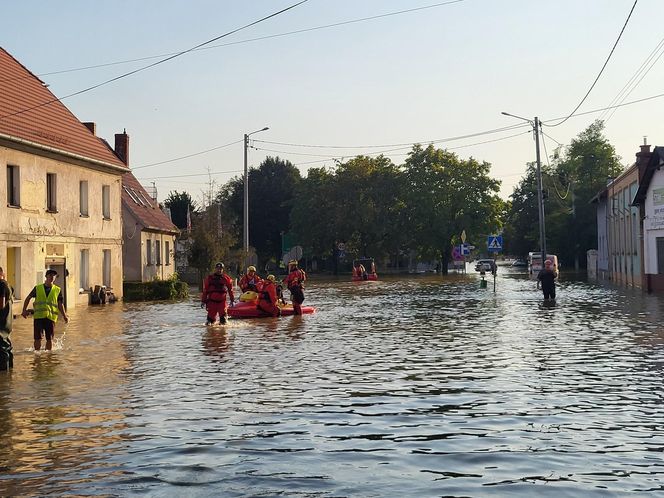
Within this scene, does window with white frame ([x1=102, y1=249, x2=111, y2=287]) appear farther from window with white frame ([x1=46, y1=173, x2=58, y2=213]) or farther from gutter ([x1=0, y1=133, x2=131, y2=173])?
window with white frame ([x1=46, y1=173, x2=58, y2=213])

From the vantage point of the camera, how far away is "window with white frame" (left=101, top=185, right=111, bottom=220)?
139ft

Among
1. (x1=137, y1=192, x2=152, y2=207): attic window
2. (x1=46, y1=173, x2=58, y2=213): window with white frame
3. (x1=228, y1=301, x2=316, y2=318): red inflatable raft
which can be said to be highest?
(x1=137, y1=192, x2=152, y2=207): attic window

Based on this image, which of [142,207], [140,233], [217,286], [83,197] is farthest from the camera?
[142,207]

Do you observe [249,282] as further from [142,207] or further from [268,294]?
[142,207]

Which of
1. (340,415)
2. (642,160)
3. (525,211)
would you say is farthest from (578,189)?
(340,415)

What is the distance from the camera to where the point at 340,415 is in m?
11.3

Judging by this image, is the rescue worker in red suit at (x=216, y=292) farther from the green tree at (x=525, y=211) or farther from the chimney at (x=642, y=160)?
the green tree at (x=525, y=211)

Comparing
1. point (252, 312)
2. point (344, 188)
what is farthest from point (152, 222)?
point (344, 188)

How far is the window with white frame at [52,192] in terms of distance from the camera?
36.3m

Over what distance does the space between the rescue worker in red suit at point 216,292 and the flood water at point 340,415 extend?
8.37 feet

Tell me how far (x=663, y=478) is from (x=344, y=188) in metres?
88.1

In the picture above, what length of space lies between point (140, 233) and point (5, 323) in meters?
Answer: 40.9

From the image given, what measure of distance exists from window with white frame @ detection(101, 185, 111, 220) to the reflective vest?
23.8 metres

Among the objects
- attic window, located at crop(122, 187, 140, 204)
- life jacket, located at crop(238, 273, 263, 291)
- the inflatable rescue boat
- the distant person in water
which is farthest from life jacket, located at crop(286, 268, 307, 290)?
attic window, located at crop(122, 187, 140, 204)
